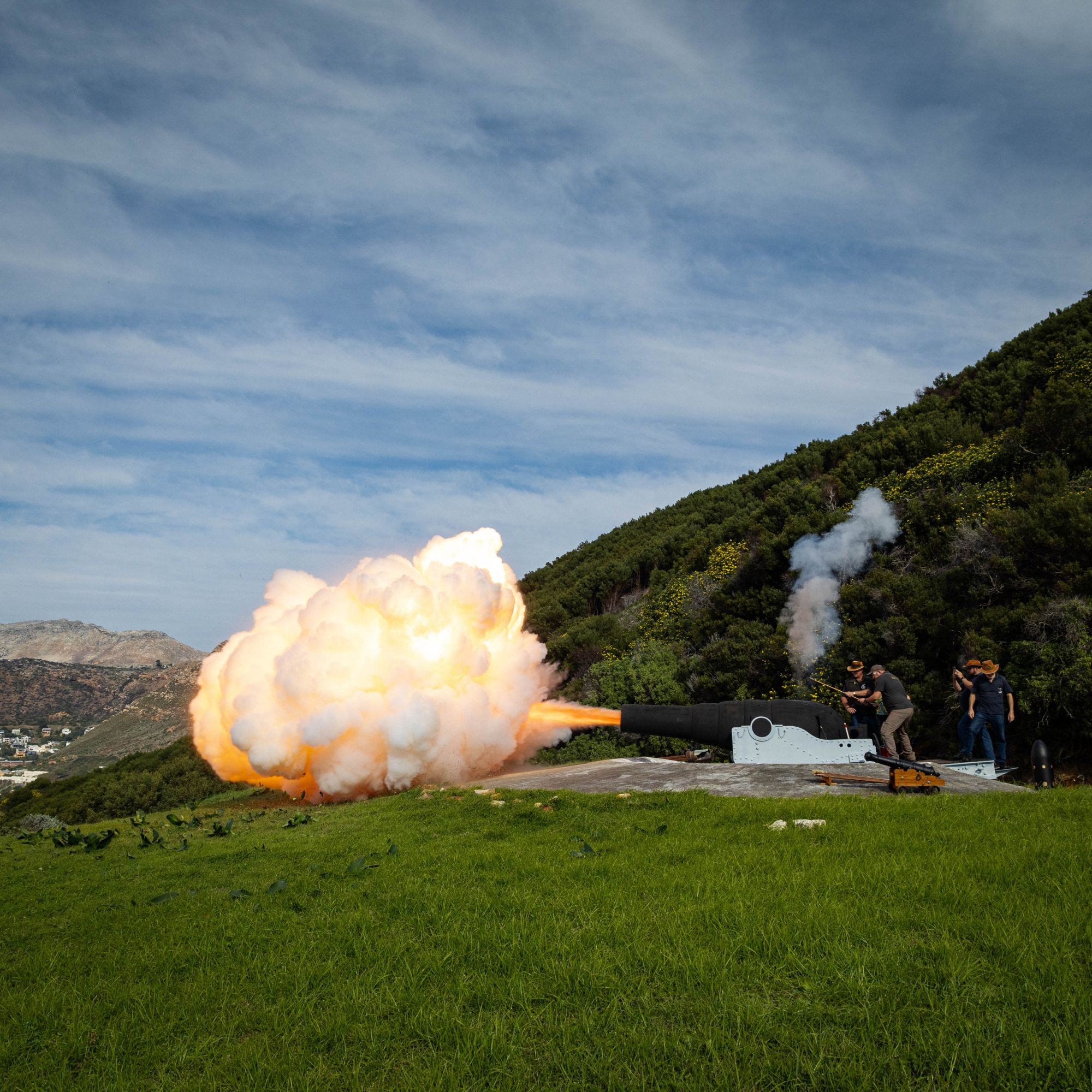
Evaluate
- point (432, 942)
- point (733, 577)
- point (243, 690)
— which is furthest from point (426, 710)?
point (733, 577)

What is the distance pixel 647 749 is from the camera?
22203 millimetres

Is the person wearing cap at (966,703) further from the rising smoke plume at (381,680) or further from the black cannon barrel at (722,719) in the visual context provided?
the rising smoke plume at (381,680)

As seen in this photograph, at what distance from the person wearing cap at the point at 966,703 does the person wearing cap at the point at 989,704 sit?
0.30 feet

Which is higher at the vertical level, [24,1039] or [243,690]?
[243,690]

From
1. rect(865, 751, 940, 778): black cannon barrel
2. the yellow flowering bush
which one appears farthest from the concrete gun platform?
the yellow flowering bush

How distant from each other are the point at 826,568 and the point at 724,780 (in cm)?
1375

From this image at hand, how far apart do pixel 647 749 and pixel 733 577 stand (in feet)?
28.6

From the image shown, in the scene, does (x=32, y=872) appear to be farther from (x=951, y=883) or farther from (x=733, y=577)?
(x=733, y=577)

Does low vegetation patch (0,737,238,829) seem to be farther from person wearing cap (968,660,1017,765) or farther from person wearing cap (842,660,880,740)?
person wearing cap (968,660,1017,765)

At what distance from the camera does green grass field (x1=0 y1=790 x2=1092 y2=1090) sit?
3479 millimetres

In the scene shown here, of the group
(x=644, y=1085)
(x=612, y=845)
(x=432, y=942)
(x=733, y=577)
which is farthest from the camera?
(x=733, y=577)

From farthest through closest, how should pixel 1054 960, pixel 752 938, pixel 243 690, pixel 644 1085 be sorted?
pixel 243 690 < pixel 752 938 < pixel 1054 960 < pixel 644 1085

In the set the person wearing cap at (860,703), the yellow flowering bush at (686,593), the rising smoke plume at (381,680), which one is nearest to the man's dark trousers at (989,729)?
the person wearing cap at (860,703)

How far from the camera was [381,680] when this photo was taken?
57.2 feet
